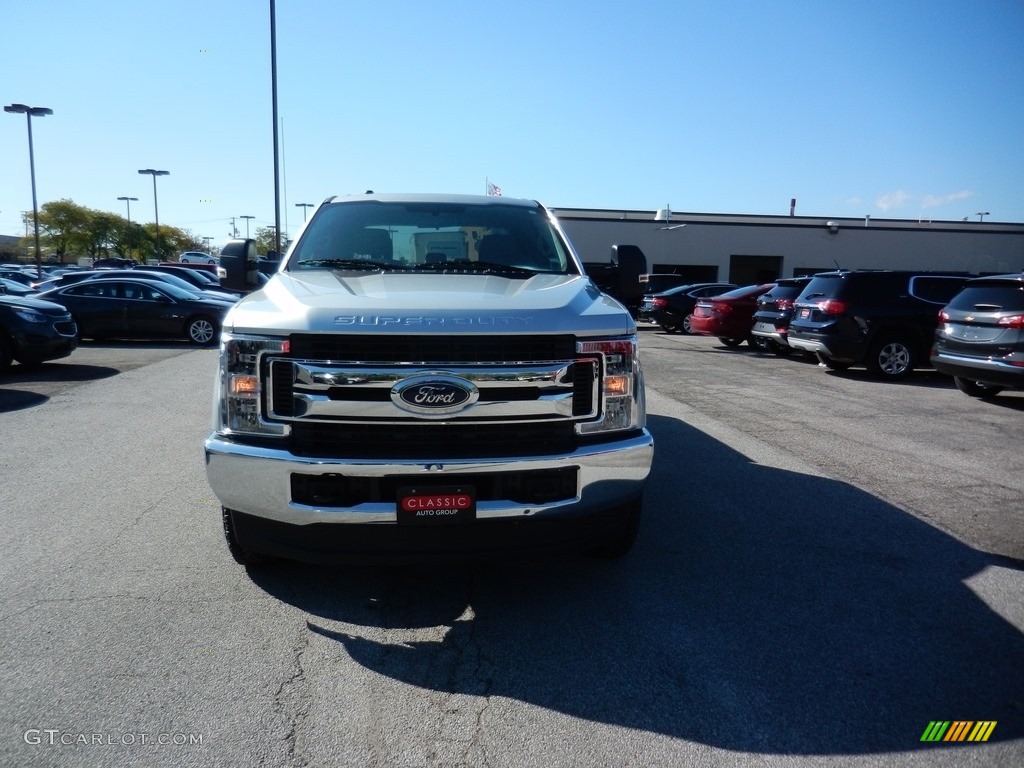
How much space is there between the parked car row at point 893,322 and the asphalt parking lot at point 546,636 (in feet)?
11.9

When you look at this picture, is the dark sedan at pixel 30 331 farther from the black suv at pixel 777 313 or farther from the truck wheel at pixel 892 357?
the truck wheel at pixel 892 357

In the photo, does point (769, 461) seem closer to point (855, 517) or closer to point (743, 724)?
point (855, 517)

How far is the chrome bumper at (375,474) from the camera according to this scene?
301cm

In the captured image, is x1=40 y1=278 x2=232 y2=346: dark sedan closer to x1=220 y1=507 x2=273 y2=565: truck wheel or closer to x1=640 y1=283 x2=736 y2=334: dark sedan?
x1=640 y1=283 x2=736 y2=334: dark sedan

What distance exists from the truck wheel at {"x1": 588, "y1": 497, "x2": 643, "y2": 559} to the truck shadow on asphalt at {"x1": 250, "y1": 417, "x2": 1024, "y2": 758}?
101 mm

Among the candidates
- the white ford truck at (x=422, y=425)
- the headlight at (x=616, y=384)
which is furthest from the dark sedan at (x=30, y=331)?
the headlight at (x=616, y=384)

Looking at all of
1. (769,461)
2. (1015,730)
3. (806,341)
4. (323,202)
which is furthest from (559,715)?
(806,341)

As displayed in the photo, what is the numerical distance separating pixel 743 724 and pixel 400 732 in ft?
3.89

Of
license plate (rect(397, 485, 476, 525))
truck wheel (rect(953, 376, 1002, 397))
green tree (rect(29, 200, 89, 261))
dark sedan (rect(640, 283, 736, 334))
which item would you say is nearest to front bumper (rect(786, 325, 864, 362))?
truck wheel (rect(953, 376, 1002, 397))

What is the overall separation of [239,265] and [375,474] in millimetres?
2456

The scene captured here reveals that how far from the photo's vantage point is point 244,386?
3188 mm

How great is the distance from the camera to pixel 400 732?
8.45ft

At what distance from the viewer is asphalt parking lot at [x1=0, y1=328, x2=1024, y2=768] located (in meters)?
2.54

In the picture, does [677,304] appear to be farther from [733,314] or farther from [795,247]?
[795,247]
